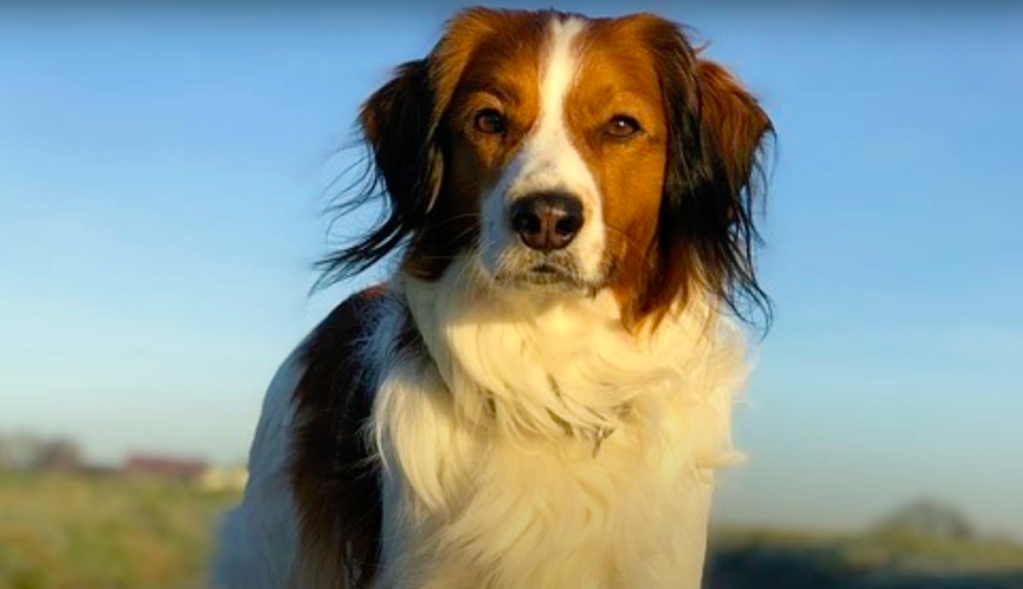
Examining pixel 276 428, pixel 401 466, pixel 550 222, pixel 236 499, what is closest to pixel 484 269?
pixel 550 222

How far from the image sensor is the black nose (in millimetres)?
5449

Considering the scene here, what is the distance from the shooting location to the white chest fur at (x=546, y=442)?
A: 608 cm

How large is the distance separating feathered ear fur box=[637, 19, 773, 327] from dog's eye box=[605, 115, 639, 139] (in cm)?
22

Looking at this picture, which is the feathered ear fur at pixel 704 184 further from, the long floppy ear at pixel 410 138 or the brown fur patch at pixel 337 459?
the brown fur patch at pixel 337 459

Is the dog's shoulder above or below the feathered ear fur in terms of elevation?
below

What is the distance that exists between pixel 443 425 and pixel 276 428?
4.87 feet

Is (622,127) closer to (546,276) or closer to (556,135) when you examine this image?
(556,135)

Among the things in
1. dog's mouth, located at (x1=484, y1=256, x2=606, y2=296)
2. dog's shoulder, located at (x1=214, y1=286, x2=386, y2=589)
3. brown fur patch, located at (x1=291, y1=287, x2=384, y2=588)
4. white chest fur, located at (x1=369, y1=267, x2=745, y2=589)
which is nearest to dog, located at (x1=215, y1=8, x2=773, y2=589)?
white chest fur, located at (x1=369, y1=267, x2=745, y2=589)

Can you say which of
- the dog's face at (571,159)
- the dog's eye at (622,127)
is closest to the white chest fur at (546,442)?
the dog's face at (571,159)

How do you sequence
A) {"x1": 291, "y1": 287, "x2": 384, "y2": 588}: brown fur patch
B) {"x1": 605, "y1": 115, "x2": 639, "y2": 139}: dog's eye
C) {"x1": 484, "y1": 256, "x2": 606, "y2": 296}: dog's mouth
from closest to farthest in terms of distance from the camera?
{"x1": 484, "y1": 256, "x2": 606, "y2": 296}: dog's mouth < {"x1": 605, "y1": 115, "x2": 639, "y2": 139}: dog's eye < {"x1": 291, "y1": 287, "x2": 384, "y2": 588}: brown fur patch

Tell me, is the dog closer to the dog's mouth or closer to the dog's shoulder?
the dog's mouth

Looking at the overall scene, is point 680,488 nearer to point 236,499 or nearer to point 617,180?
point 617,180

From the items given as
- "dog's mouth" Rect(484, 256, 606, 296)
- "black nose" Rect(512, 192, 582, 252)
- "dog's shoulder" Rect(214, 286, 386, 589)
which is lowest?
"dog's shoulder" Rect(214, 286, 386, 589)

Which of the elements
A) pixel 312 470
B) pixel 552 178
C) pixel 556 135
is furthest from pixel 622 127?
pixel 312 470
